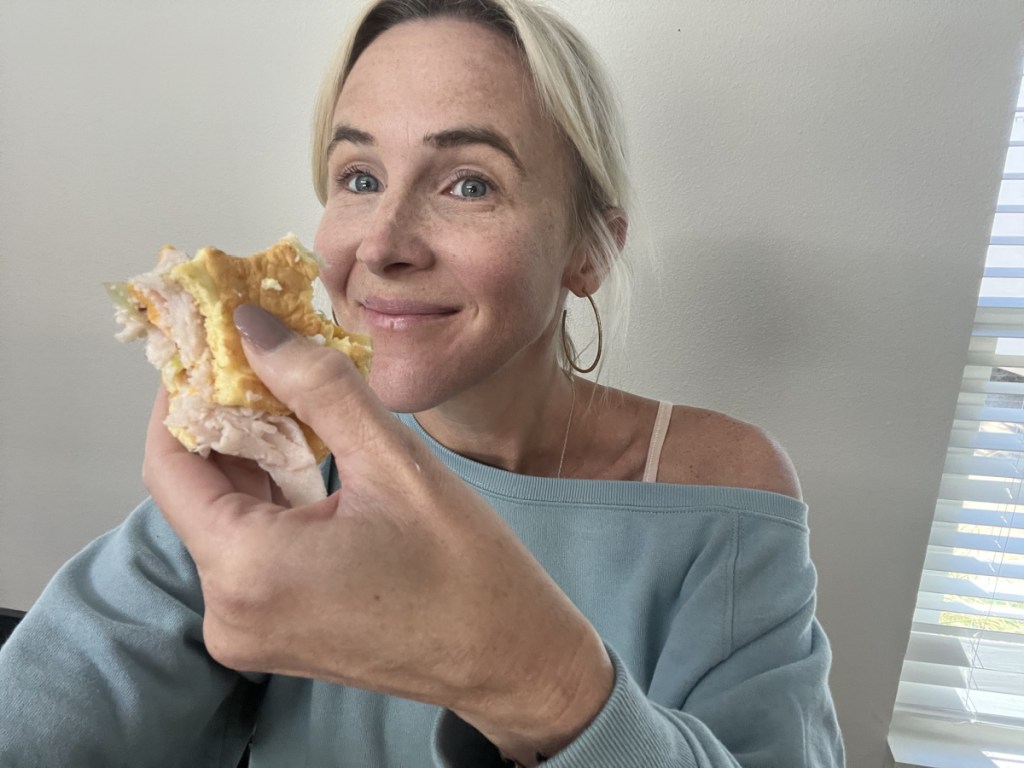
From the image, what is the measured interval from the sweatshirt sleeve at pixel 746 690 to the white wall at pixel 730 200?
1.38ft

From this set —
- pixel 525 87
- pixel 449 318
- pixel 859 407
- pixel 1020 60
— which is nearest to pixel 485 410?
pixel 449 318

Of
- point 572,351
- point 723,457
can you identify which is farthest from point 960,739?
point 572,351

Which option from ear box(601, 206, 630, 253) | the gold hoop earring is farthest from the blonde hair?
the gold hoop earring

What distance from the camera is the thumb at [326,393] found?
45cm

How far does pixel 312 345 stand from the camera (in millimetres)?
502

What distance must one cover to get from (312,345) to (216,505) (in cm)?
14

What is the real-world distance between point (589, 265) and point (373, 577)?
2.24 feet

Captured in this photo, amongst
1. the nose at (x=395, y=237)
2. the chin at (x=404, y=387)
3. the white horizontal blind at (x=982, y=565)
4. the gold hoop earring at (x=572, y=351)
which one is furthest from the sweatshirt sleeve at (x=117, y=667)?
the white horizontal blind at (x=982, y=565)

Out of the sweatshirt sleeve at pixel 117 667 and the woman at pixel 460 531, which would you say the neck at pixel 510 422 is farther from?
the sweatshirt sleeve at pixel 117 667

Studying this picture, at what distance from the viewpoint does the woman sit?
1.49ft

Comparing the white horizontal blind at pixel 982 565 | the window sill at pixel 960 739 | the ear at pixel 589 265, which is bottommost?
the window sill at pixel 960 739

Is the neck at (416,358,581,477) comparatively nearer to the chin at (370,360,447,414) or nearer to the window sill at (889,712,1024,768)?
the chin at (370,360,447,414)

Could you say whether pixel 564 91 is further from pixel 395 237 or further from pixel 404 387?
pixel 404 387

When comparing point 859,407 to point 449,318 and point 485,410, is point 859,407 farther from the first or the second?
point 449,318
